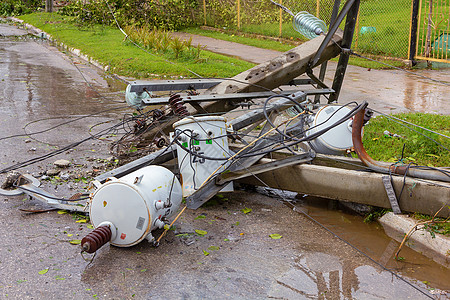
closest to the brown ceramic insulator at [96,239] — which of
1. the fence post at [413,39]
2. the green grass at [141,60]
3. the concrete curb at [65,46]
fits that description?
the green grass at [141,60]

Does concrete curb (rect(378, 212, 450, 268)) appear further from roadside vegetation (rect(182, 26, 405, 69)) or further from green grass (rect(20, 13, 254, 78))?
roadside vegetation (rect(182, 26, 405, 69))

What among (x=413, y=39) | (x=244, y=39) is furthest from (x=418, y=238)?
(x=244, y=39)

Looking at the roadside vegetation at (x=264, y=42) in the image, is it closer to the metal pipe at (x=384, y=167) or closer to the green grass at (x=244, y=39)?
the green grass at (x=244, y=39)

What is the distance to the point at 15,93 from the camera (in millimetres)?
10602

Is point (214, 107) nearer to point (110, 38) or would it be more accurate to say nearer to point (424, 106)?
point (424, 106)

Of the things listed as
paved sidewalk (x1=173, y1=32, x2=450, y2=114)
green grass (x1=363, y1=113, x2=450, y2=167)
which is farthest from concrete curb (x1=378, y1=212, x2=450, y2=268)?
paved sidewalk (x1=173, y1=32, x2=450, y2=114)

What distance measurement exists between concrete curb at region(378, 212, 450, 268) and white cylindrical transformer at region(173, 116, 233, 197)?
184cm

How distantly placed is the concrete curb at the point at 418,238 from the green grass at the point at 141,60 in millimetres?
7155

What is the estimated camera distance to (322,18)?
16.3m

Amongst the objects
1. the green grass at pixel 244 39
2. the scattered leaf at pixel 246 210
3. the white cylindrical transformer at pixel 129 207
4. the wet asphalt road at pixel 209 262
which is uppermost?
the green grass at pixel 244 39

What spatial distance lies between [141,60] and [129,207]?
9.90 metres

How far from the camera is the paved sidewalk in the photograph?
366 inches

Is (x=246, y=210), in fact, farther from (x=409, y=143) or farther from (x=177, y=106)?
(x=409, y=143)

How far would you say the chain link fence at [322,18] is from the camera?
14.9m
